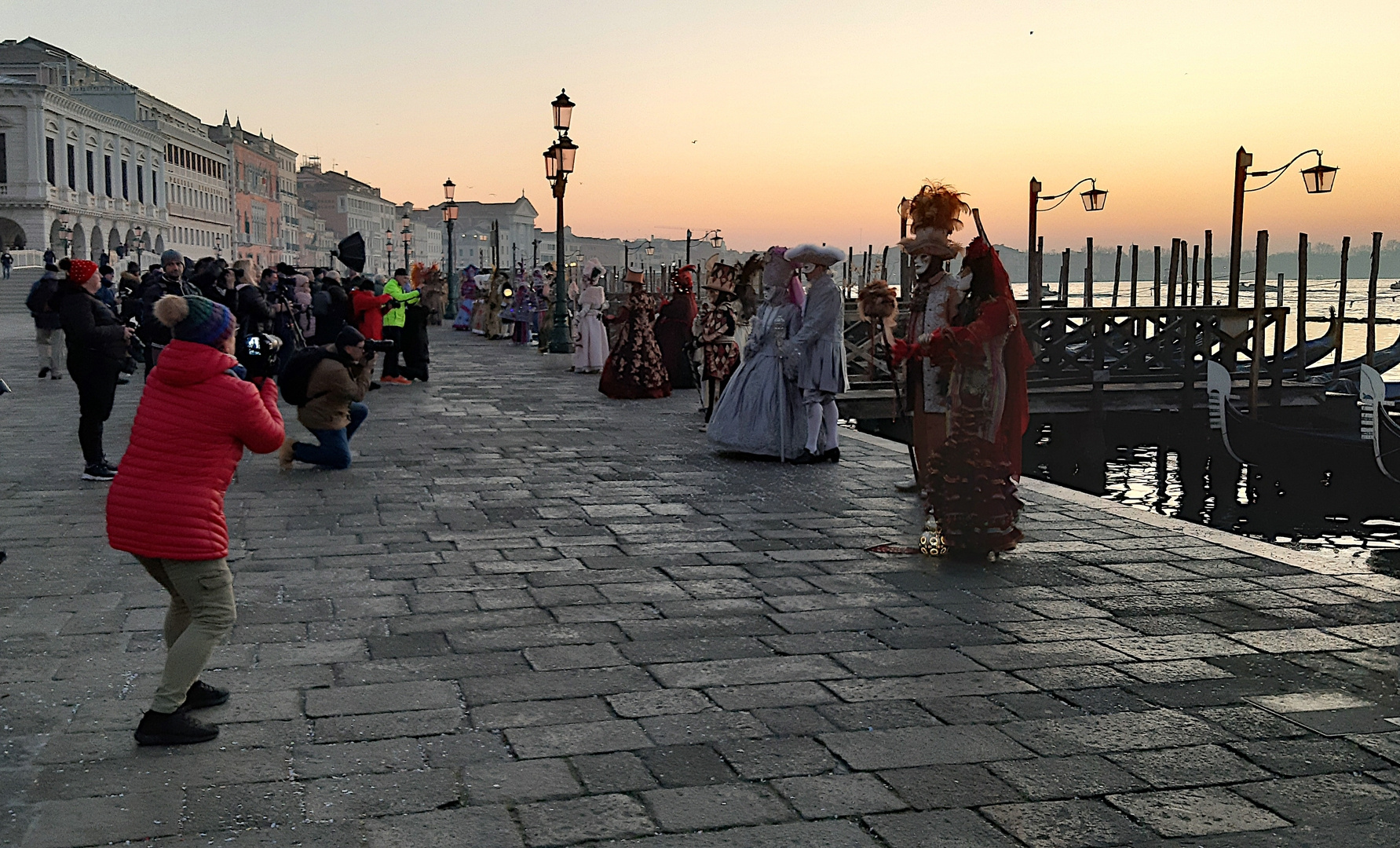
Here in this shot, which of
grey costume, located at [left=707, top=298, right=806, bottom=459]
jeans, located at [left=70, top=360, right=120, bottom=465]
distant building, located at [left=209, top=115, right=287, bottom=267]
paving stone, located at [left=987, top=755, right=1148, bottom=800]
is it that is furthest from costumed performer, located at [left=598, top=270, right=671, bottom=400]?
distant building, located at [left=209, top=115, right=287, bottom=267]

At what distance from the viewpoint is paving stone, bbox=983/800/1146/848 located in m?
3.05

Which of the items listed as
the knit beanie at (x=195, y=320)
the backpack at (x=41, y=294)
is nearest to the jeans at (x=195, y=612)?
the knit beanie at (x=195, y=320)

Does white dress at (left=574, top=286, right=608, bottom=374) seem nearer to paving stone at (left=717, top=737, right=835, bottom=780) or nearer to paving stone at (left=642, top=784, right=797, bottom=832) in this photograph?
paving stone at (left=717, top=737, right=835, bottom=780)

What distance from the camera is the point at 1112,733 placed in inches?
148

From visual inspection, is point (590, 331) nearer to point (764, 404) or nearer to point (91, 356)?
point (764, 404)

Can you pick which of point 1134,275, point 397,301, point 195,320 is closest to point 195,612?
point 195,320

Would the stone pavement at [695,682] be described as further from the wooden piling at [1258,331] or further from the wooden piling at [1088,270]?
the wooden piling at [1088,270]

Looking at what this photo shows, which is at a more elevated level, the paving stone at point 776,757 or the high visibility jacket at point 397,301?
the high visibility jacket at point 397,301

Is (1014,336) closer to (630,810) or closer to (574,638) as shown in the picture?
(574,638)

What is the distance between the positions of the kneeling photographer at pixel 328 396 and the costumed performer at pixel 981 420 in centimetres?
420

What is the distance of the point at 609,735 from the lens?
3.70 meters

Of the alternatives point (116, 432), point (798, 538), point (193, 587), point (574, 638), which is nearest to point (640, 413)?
point (116, 432)

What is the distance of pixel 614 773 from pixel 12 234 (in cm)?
6651

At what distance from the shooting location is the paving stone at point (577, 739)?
141 inches
